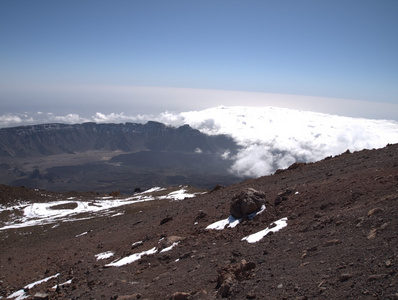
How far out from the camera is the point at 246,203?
61.3 feet

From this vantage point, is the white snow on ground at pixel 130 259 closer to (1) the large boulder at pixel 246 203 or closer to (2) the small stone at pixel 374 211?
(1) the large boulder at pixel 246 203

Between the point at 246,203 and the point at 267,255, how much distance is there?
6.75m

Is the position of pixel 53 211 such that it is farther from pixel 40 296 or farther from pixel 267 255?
pixel 267 255

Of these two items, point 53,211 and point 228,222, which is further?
point 53,211

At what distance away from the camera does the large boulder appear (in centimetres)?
1858

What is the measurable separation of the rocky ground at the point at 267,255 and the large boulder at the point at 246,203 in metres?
0.92

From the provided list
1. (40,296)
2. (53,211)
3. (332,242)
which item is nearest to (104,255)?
(40,296)

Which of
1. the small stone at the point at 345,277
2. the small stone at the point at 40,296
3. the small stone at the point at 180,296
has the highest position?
the small stone at the point at 345,277

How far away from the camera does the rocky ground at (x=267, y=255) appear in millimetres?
8805

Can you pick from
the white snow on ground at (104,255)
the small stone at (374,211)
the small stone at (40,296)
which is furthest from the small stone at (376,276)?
the white snow on ground at (104,255)

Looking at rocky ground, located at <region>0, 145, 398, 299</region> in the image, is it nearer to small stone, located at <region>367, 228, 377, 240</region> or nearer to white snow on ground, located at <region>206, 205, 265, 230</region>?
small stone, located at <region>367, 228, 377, 240</region>

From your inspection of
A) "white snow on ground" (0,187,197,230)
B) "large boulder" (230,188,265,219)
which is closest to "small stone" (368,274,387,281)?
"large boulder" (230,188,265,219)

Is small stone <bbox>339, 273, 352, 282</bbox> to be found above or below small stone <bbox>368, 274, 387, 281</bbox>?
below

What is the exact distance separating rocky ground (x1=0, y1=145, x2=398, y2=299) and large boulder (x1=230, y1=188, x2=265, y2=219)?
923 mm
